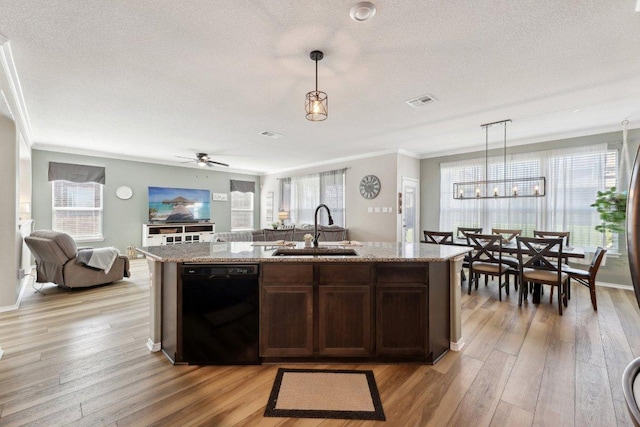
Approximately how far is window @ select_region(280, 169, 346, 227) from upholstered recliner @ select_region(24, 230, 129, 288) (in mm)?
4818

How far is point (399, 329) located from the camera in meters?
2.36

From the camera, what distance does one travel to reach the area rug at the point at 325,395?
183 cm

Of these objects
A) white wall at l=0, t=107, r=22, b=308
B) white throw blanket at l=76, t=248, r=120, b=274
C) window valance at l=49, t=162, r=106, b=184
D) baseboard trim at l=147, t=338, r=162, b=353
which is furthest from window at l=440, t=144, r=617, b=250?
window valance at l=49, t=162, r=106, b=184

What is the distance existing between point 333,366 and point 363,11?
2579mm

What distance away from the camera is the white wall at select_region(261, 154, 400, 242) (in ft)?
20.9

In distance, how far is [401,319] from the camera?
2.36m

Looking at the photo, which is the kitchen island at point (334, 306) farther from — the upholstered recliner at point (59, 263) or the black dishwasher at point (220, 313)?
the upholstered recliner at point (59, 263)

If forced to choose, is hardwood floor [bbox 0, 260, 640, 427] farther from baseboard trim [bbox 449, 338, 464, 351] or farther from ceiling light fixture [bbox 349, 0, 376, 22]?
ceiling light fixture [bbox 349, 0, 376, 22]

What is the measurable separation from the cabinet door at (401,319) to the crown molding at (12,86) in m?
3.63

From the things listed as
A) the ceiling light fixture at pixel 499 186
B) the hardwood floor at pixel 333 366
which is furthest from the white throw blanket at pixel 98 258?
the ceiling light fixture at pixel 499 186

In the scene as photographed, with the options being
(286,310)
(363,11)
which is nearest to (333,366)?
(286,310)

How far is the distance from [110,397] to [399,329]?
2.08 metres

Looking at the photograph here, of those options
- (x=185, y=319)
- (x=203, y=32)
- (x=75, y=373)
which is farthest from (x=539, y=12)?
(x=75, y=373)

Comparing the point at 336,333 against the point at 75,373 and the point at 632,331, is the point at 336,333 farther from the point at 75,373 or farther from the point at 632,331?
the point at 632,331
